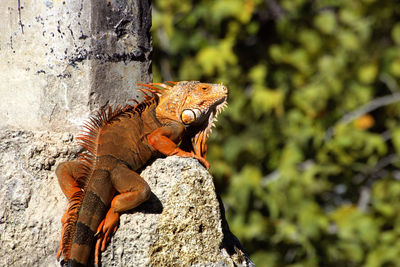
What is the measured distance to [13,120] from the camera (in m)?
2.79

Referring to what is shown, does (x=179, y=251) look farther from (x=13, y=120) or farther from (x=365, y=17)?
(x=365, y=17)

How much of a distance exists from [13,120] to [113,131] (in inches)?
20.7

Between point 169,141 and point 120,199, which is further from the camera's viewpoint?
point 169,141

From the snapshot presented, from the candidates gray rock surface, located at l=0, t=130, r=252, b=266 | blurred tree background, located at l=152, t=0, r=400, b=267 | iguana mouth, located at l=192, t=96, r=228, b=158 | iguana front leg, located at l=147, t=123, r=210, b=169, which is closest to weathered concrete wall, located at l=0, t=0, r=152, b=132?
gray rock surface, located at l=0, t=130, r=252, b=266

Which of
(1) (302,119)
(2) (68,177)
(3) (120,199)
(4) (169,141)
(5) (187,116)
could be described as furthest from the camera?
(1) (302,119)

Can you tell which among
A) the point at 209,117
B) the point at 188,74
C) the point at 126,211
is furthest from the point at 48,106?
the point at 188,74

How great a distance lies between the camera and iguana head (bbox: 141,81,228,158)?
298 cm

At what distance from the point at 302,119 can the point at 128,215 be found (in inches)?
140

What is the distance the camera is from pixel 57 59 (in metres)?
2.73

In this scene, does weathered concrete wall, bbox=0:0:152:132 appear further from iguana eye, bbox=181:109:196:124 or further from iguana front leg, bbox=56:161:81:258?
iguana eye, bbox=181:109:196:124

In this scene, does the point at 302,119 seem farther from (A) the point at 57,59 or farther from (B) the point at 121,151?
(A) the point at 57,59

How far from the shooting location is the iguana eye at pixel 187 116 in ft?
9.76

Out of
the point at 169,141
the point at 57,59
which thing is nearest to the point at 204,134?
the point at 169,141

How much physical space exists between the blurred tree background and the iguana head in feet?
8.60
